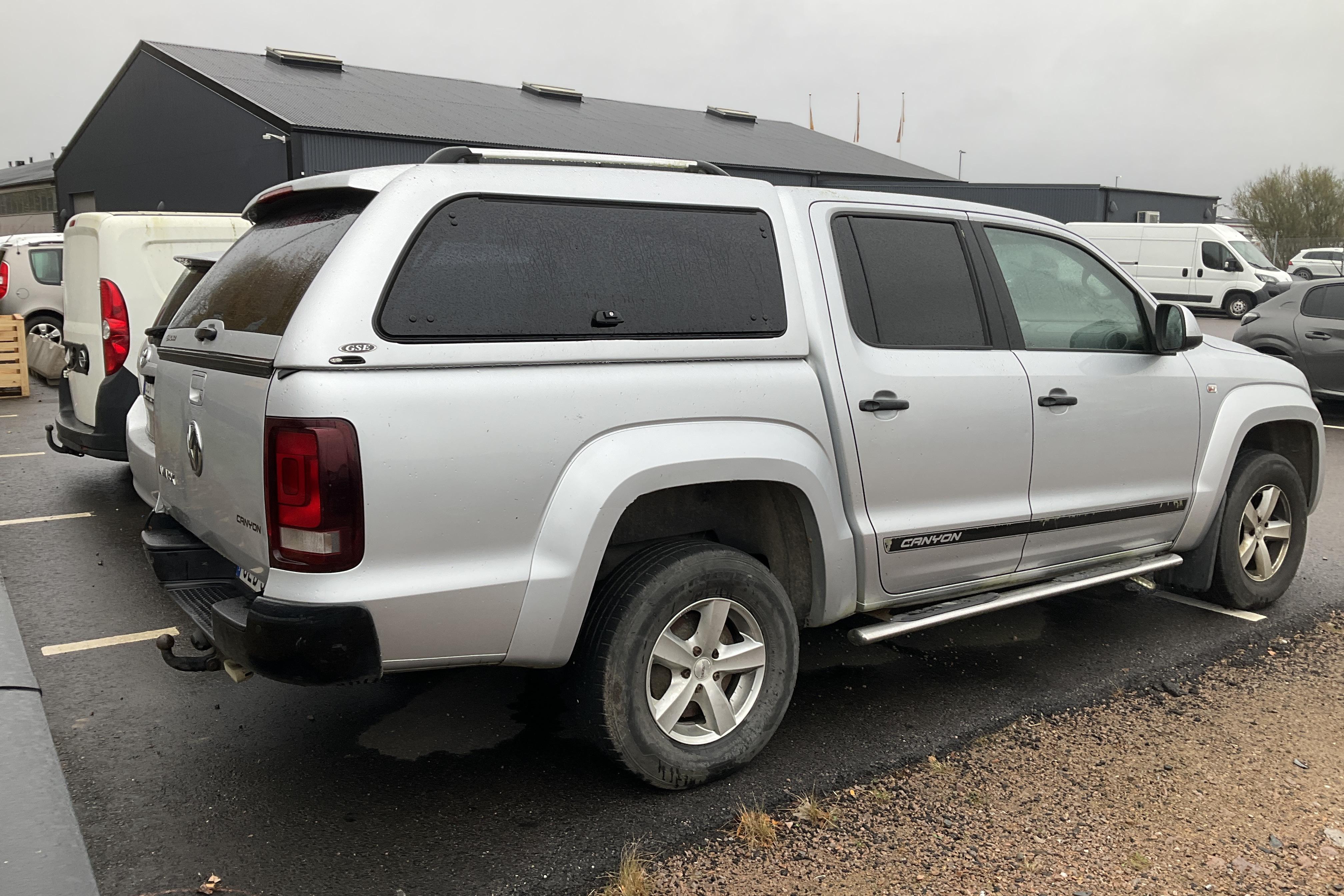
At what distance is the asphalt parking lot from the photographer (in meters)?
3.09

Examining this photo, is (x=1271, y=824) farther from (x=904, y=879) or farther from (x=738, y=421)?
(x=738, y=421)

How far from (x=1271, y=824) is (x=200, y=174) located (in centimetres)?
3308

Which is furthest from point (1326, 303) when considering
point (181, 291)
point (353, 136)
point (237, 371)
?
point (353, 136)

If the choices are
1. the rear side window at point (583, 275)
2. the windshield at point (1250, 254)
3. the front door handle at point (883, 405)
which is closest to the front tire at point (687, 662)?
the front door handle at point (883, 405)

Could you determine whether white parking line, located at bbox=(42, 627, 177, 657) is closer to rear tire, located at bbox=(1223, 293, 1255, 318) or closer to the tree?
rear tire, located at bbox=(1223, 293, 1255, 318)

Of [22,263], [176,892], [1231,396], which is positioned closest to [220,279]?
[176,892]

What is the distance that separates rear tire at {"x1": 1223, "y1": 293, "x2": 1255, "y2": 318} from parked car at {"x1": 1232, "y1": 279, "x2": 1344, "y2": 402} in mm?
17291

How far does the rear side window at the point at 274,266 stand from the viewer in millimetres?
3094

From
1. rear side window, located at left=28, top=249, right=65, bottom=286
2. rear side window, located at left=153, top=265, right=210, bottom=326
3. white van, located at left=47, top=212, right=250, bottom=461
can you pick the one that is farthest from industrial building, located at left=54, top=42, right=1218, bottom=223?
rear side window, located at left=153, top=265, right=210, bottom=326

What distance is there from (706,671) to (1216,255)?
30.0 meters

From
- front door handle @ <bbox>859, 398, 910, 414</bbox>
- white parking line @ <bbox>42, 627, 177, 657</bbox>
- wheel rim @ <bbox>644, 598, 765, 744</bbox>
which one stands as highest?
front door handle @ <bbox>859, 398, 910, 414</bbox>

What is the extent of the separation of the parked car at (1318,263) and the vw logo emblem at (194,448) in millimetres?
37542

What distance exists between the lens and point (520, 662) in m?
3.17

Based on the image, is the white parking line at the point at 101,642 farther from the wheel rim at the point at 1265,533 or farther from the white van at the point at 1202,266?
the white van at the point at 1202,266
